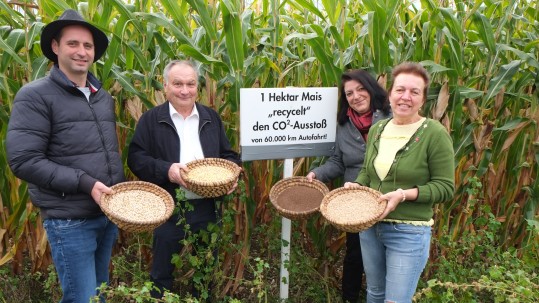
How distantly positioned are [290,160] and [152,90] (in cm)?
114

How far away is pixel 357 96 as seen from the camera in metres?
2.89

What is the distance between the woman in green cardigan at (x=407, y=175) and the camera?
2377 millimetres

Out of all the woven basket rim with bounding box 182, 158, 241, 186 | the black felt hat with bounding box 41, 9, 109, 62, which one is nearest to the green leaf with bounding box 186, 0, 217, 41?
the black felt hat with bounding box 41, 9, 109, 62

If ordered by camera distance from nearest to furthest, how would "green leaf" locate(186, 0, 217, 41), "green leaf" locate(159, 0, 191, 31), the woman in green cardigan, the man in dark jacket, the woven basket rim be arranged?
1. the woman in green cardigan
2. the woven basket rim
3. the man in dark jacket
4. "green leaf" locate(186, 0, 217, 41)
5. "green leaf" locate(159, 0, 191, 31)

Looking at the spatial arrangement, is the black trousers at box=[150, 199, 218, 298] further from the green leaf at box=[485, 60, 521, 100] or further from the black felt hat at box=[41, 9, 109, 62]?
the green leaf at box=[485, 60, 521, 100]

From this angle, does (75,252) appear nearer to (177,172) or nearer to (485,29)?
(177,172)

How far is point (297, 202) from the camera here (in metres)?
2.92

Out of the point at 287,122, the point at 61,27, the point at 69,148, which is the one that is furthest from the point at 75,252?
the point at 287,122

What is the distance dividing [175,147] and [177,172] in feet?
→ 0.70

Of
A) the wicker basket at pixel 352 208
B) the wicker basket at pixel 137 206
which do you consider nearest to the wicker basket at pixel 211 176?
the wicker basket at pixel 137 206

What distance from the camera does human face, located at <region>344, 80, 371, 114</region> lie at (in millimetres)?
2885

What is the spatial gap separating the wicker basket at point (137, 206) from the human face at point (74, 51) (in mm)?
628

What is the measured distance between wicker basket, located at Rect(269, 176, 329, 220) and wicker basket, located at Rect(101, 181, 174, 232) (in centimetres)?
67

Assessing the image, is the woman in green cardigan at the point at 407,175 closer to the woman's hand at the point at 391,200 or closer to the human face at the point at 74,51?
the woman's hand at the point at 391,200
